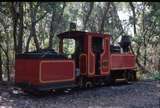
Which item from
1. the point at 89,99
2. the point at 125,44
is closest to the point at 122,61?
the point at 125,44

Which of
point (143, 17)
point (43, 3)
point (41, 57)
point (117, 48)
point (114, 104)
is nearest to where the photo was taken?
point (114, 104)

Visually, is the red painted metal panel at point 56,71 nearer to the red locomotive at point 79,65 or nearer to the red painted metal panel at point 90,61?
the red locomotive at point 79,65

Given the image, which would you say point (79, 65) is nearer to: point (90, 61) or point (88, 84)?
point (90, 61)

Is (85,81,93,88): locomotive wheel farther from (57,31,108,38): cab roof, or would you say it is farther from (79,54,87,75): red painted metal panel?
(57,31,108,38): cab roof

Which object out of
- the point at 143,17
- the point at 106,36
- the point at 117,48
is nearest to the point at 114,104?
the point at 106,36

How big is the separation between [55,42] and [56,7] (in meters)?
10.2

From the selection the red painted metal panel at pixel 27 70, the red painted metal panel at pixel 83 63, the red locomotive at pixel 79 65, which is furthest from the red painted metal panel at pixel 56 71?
the red painted metal panel at pixel 83 63

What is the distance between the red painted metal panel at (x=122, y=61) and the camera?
14.9m

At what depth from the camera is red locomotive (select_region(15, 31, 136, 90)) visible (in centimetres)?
1123

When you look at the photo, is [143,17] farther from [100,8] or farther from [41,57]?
[41,57]

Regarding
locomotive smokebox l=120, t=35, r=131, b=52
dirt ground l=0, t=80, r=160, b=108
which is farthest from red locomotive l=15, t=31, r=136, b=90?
dirt ground l=0, t=80, r=160, b=108

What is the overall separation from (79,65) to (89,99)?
2.77 meters

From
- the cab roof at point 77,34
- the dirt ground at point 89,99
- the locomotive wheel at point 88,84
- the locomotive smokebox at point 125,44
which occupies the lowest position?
the dirt ground at point 89,99

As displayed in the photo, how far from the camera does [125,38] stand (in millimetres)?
16469
